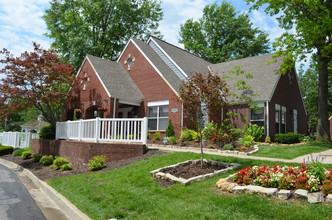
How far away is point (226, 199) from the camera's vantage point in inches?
210

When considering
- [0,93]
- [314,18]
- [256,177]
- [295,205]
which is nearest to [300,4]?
[314,18]

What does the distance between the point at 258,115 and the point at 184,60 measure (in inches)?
312

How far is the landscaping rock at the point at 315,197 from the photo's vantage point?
15.7ft

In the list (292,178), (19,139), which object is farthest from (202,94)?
(19,139)

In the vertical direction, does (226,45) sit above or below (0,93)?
above

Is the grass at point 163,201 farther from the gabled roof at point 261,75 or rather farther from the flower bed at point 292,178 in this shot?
the gabled roof at point 261,75

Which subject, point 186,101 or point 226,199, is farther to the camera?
point 186,101

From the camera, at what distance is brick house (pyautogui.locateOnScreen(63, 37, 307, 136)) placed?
17.2 meters

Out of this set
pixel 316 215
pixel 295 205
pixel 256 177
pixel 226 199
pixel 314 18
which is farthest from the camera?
pixel 314 18

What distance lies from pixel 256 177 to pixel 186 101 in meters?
3.24

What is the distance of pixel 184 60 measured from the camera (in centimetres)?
2219

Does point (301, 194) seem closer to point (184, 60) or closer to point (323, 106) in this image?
point (323, 106)

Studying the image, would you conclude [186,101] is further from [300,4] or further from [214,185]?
[300,4]

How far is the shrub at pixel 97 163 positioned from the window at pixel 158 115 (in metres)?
7.25
